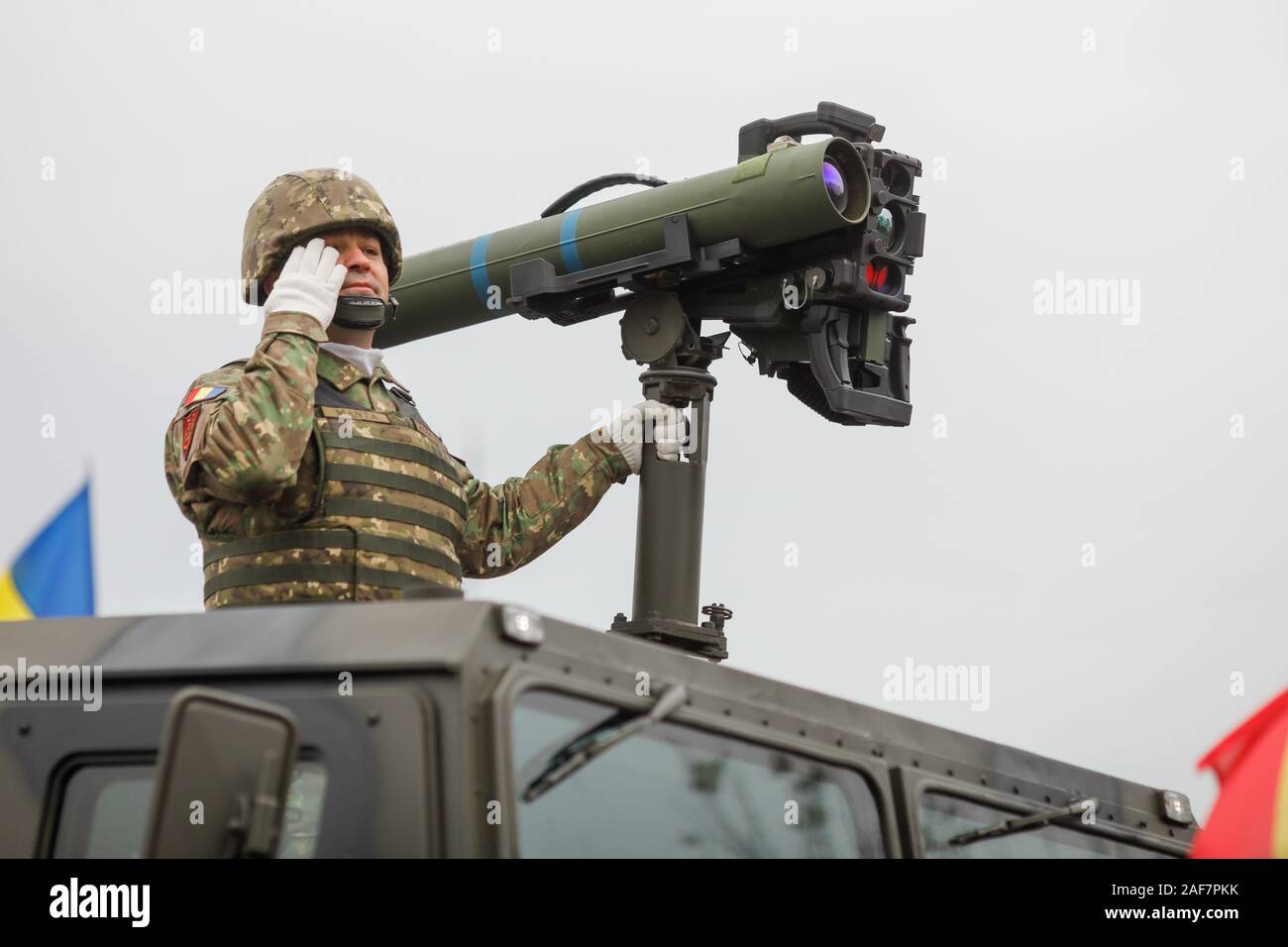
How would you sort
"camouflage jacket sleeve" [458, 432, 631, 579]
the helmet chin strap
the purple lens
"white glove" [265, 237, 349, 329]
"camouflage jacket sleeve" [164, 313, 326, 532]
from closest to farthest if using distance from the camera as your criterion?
"camouflage jacket sleeve" [164, 313, 326, 532] → "white glove" [265, 237, 349, 329] → the helmet chin strap → "camouflage jacket sleeve" [458, 432, 631, 579] → the purple lens

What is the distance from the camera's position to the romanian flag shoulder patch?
Result: 377cm

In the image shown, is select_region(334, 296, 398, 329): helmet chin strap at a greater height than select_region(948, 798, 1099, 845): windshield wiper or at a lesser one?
greater

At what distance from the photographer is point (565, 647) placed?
9.32 ft

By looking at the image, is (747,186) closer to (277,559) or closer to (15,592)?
(277,559)

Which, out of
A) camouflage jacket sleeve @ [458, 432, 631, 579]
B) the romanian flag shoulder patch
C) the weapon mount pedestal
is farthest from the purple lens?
the romanian flag shoulder patch

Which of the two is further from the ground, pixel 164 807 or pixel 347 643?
pixel 347 643

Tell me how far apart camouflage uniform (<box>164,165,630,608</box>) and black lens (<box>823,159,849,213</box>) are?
1234 millimetres

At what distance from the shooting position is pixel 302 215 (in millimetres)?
4180

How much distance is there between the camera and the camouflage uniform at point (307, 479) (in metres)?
3.61

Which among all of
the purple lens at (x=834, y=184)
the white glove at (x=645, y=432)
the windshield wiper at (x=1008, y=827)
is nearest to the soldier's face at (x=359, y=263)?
the white glove at (x=645, y=432)

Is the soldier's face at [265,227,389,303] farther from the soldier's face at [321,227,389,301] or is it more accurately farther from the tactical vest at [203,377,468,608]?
the tactical vest at [203,377,468,608]

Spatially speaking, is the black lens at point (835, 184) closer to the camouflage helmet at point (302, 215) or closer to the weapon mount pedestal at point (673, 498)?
the weapon mount pedestal at point (673, 498)

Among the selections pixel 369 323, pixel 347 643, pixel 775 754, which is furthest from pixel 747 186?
pixel 347 643
